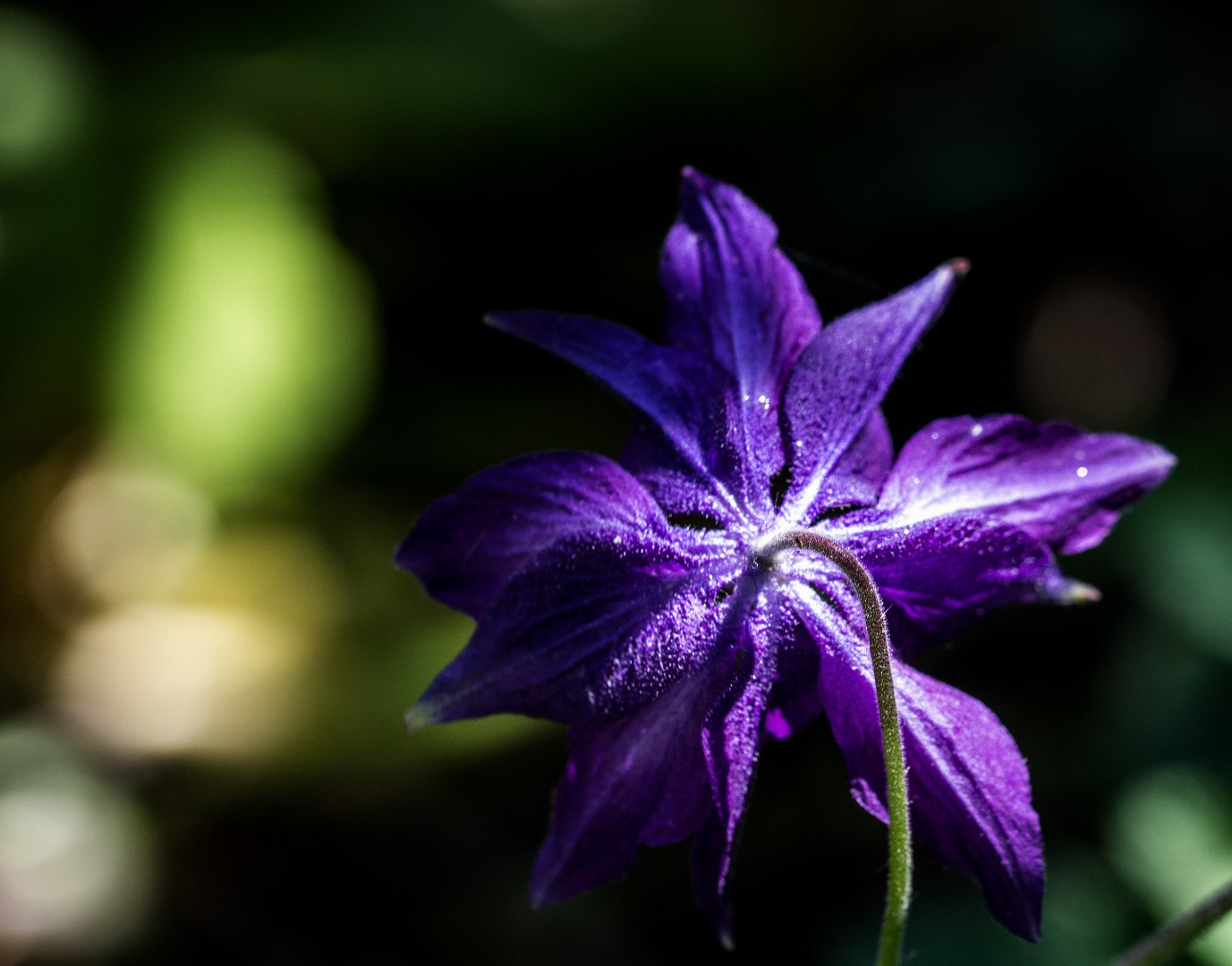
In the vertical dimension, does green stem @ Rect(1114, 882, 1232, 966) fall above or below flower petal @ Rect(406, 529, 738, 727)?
below

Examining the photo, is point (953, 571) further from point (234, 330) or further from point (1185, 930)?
point (234, 330)

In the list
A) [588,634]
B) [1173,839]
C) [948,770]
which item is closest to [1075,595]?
[948,770]

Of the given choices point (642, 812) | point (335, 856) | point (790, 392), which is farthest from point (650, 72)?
point (642, 812)

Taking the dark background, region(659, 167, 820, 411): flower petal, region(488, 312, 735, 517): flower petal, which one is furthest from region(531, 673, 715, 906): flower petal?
the dark background

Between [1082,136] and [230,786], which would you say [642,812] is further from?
[1082,136]

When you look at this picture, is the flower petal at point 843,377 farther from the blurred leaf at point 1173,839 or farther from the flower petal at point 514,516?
the blurred leaf at point 1173,839

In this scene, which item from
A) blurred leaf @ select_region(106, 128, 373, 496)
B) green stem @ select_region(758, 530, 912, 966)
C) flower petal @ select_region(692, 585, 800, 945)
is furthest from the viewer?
blurred leaf @ select_region(106, 128, 373, 496)

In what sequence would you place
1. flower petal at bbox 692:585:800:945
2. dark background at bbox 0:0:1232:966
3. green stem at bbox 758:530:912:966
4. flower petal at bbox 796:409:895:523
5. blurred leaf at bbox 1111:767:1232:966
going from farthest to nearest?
1. dark background at bbox 0:0:1232:966
2. blurred leaf at bbox 1111:767:1232:966
3. flower petal at bbox 796:409:895:523
4. flower petal at bbox 692:585:800:945
5. green stem at bbox 758:530:912:966

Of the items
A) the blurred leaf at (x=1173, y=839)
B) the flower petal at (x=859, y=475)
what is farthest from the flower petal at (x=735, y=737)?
the blurred leaf at (x=1173, y=839)

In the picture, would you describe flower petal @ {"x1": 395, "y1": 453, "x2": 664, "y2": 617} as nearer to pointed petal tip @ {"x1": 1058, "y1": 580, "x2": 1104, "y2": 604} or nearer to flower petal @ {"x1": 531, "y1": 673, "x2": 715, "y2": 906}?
flower petal @ {"x1": 531, "y1": 673, "x2": 715, "y2": 906}
